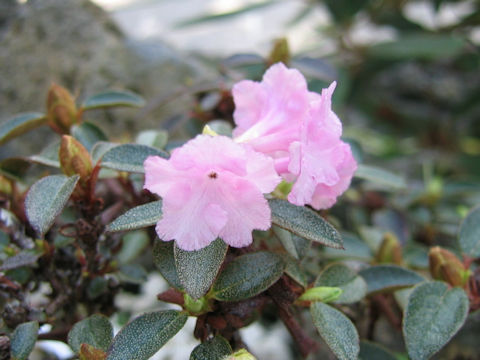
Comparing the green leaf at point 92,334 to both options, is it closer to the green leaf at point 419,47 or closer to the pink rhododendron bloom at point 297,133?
the pink rhododendron bloom at point 297,133

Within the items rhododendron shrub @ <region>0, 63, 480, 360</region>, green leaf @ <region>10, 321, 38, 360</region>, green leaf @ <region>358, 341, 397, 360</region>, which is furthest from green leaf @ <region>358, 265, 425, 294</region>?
green leaf @ <region>10, 321, 38, 360</region>

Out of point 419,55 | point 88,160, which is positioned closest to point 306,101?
point 88,160

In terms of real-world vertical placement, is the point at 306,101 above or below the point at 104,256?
above

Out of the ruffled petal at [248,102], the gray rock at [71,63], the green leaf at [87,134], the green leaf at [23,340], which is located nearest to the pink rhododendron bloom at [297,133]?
the ruffled petal at [248,102]

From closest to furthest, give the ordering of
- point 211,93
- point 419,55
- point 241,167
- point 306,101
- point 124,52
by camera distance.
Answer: point 241,167 < point 306,101 < point 211,93 < point 124,52 < point 419,55

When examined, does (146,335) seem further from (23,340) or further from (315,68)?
(315,68)

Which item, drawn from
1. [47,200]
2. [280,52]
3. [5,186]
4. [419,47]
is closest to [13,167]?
[5,186]

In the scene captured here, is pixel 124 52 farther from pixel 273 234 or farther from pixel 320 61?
→ pixel 273 234
